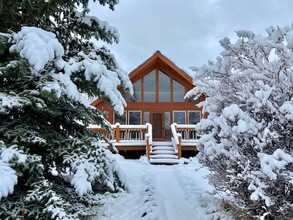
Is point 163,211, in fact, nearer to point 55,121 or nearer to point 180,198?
point 180,198

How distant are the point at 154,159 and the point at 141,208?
292 inches

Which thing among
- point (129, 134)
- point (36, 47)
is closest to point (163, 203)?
point (36, 47)

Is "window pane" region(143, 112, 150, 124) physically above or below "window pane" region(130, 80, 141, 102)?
below

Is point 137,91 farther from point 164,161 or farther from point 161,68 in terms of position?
point 164,161

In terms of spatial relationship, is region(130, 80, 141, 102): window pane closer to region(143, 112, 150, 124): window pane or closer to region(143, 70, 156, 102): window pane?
region(143, 70, 156, 102): window pane

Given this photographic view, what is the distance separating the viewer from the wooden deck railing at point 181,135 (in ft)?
42.4

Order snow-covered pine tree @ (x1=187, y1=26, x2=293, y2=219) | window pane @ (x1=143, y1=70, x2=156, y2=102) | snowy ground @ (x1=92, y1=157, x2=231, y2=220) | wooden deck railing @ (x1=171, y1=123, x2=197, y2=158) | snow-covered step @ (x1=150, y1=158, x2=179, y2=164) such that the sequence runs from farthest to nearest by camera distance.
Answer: window pane @ (x1=143, y1=70, x2=156, y2=102) → wooden deck railing @ (x1=171, y1=123, x2=197, y2=158) → snow-covered step @ (x1=150, y1=158, x2=179, y2=164) → snowy ground @ (x1=92, y1=157, x2=231, y2=220) → snow-covered pine tree @ (x1=187, y1=26, x2=293, y2=219)

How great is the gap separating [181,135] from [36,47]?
1131cm

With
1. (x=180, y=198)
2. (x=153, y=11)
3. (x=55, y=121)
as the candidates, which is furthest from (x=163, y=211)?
(x=153, y=11)

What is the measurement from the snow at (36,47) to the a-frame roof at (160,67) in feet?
42.0

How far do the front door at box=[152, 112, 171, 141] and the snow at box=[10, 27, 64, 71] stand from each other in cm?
1380

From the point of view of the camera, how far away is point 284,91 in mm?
3422

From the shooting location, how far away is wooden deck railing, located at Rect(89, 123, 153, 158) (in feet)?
45.4

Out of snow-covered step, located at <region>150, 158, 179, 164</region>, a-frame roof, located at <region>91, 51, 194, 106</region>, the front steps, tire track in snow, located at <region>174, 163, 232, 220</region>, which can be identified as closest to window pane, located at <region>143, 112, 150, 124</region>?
a-frame roof, located at <region>91, 51, 194, 106</region>
